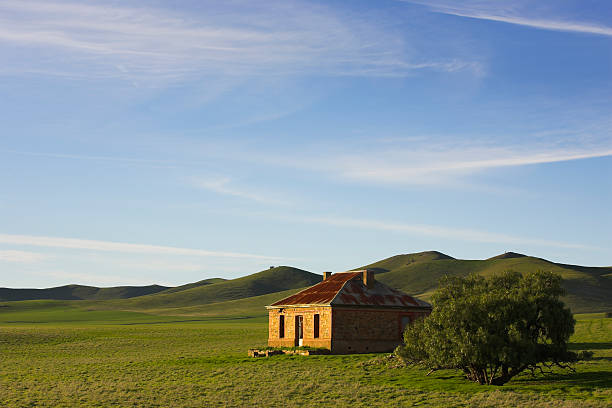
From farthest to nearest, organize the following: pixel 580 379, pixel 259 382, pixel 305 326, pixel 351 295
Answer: pixel 305 326 < pixel 351 295 < pixel 259 382 < pixel 580 379

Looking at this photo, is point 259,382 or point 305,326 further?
point 305,326

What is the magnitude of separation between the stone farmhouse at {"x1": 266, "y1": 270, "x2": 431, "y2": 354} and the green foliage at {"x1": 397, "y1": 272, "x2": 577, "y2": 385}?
1641 centimetres

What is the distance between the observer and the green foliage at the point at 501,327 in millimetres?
33438

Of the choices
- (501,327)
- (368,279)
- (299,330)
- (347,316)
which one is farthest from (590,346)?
(501,327)

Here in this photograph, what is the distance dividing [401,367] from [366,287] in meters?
14.4

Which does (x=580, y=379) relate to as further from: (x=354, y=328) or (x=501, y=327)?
(x=354, y=328)

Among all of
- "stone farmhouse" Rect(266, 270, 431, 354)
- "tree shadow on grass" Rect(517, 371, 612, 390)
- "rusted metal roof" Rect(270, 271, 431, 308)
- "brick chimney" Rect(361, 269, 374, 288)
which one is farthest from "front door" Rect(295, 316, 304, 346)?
"tree shadow on grass" Rect(517, 371, 612, 390)

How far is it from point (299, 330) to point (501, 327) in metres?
24.4

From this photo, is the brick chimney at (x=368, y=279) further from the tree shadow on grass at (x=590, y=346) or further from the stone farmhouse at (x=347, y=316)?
the tree shadow on grass at (x=590, y=346)

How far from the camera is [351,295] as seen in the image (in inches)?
2138

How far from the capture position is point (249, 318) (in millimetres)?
156250

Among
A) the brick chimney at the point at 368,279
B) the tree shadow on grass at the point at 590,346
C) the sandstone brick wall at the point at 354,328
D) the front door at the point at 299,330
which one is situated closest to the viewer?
the tree shadow on grass at the point at 590,346

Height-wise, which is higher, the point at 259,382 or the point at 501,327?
the point at 501,327

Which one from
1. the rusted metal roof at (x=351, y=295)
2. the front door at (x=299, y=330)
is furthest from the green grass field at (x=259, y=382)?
the rusted metal roof at (x=351, y=295)
